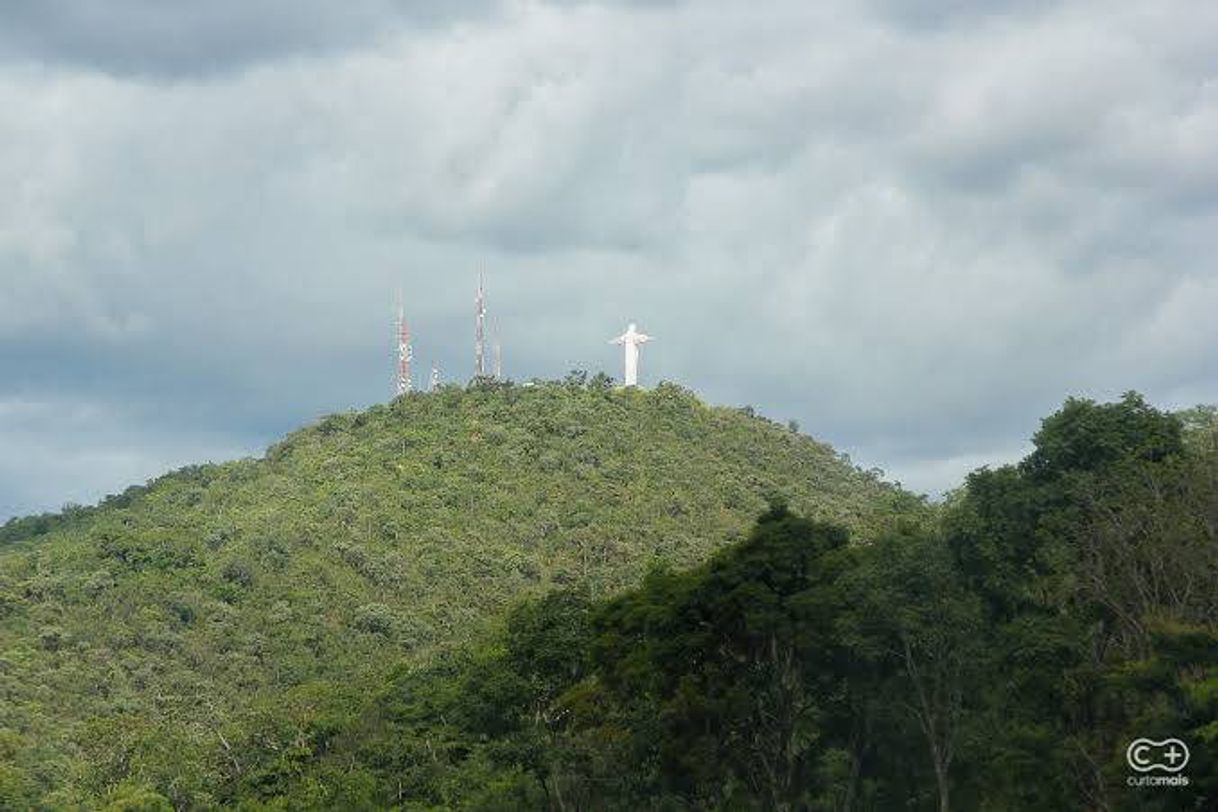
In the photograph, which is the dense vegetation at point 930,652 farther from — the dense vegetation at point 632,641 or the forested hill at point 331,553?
the forested hill at point 331,553

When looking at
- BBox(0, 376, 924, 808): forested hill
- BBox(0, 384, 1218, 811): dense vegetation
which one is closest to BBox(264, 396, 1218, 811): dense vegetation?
BBox(0, 384, 1218, 811): dense vegetation

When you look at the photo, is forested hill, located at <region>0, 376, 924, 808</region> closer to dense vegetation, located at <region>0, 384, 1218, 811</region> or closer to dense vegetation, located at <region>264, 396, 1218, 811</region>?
dense vegetation, located at <region>0, 384, 1218, 811</region>

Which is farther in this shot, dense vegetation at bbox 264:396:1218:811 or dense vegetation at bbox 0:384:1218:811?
dense vegetation at bbox 0:384:1218:811

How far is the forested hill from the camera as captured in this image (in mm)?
71688

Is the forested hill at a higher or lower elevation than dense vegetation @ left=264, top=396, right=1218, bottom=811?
higher

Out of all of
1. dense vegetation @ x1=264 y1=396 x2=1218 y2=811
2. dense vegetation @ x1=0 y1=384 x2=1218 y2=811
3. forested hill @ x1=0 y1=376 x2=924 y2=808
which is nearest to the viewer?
dense vegetation @ x1=264 y1=396 x2=1218 y2=811

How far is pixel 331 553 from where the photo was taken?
3866 inches

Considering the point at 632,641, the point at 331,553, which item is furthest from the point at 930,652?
the point at 331,553

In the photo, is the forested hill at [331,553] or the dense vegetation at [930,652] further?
the forested hill at [331,553]

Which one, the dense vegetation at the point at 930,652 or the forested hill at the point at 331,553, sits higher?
the forested hill at the point at 331,553

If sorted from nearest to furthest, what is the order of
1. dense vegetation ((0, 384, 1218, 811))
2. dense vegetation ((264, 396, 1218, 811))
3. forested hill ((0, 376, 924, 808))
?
dense vegetation ((264, 396, 1218, 811)), dense vegetation ((0, 384, 1218, 811)), forested hill ((0, 376, 924, 808))

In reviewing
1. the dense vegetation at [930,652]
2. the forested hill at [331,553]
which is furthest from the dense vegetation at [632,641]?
the forested hill at [331,553]

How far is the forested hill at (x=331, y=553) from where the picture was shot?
235 feet

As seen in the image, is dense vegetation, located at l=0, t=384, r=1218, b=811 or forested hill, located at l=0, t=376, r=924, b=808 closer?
dense vegetation, located at l=0, t=384, r=1218, b=811
